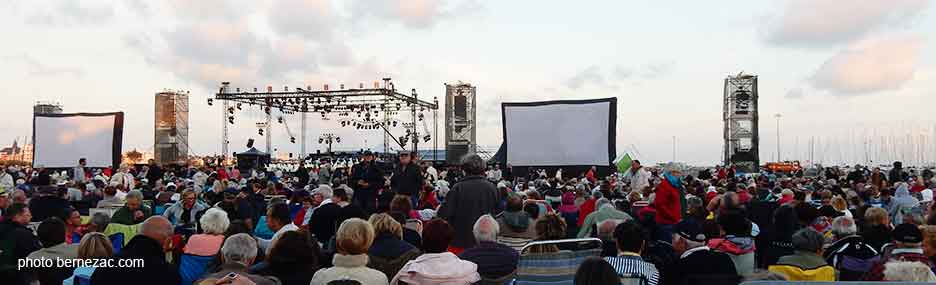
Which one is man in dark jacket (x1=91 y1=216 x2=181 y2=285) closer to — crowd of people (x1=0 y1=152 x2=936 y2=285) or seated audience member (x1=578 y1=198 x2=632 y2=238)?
crowd of people (x1=0 y1=152 x2=936 y2=285)

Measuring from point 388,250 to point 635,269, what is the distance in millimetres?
1634

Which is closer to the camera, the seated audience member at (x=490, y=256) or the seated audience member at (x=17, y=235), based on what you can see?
the seated audience member at (x=490, y=256)

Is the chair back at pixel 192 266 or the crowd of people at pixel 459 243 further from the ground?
the crowd of people at pixel 459 243

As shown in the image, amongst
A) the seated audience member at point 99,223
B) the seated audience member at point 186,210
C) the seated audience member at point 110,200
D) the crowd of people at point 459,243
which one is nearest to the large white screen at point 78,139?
the seated audience member at point 110,200

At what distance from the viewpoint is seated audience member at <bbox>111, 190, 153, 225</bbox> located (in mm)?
7113

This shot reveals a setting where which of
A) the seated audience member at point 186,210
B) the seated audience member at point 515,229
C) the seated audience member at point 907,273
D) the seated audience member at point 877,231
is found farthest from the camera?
the seated audience member at point 186,210

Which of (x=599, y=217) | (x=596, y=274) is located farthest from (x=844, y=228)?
(x=596, y=274)

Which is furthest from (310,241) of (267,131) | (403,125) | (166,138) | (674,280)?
(166,138)

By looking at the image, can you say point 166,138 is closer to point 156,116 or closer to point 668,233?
point 156,116

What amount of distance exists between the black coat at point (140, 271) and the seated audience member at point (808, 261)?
3.65m

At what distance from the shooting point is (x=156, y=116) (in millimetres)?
38562

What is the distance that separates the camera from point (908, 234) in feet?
16.6

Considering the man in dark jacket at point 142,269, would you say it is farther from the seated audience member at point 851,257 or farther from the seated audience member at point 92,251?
the seated audience member at point 851,257

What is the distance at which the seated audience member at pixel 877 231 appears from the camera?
564 centimetres
